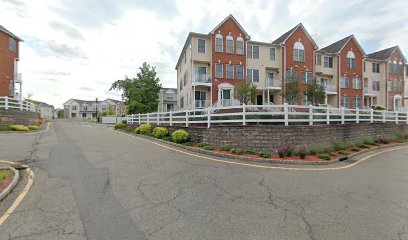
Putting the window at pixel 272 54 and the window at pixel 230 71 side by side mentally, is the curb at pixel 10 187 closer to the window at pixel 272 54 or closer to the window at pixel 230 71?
the window at pixel 230 71

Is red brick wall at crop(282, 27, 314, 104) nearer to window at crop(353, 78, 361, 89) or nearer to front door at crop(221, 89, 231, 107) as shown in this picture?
front door at crop(221, 89, 231, 107)

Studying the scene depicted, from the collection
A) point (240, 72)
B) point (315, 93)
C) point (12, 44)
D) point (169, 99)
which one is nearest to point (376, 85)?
point (315, 93)

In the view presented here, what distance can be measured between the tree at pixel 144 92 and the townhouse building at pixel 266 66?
9651 millimetres

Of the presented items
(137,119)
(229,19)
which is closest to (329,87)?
(229,19)

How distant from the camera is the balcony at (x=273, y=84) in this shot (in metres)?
27.9

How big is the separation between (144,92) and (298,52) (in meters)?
24.6

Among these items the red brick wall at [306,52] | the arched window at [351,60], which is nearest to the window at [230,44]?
the red brick wall at [306,52]

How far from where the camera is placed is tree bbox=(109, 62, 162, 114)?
36.6 meters

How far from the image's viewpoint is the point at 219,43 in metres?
26.4

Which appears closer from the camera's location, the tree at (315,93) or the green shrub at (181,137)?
the green shrub at (181,137)

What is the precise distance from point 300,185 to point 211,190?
8.26 ft

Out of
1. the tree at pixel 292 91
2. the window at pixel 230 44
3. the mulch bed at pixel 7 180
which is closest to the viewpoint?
the mulch bed at pixel 7 180

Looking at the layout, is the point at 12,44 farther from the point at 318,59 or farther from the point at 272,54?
the point at 318,59

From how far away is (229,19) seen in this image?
88.2ft
